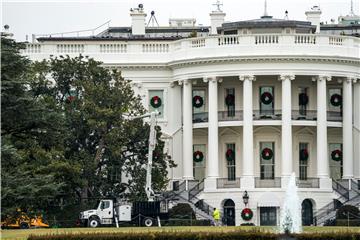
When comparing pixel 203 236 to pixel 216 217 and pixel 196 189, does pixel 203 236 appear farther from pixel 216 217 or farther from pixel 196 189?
pixel 196 189

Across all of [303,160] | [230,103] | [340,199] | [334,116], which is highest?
[230,103]

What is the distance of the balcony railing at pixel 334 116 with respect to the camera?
111062 millimetres

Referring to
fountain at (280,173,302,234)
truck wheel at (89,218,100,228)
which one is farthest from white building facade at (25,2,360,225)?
truck wheel at (89,218,100,228)

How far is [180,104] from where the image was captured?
4439 inches

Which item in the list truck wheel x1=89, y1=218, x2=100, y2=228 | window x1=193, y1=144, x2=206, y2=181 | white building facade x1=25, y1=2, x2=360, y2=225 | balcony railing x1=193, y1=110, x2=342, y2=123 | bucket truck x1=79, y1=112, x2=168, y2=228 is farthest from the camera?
window x1=193, y1=144, x2=206, y2=181

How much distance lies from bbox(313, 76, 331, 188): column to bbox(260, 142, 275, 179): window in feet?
10.8

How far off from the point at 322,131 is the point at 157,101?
11.7m

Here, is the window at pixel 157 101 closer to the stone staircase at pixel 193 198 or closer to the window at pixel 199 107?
the window at pixel 199 107

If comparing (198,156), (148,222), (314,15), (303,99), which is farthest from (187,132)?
(148,222)

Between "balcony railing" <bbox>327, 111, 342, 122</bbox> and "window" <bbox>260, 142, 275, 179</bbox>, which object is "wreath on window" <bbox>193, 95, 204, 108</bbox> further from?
"balcony railing" <bbox>327, 111, 342, 122</bbox>

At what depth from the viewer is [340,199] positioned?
10594 centimetres

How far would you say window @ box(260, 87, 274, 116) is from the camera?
110562 mm

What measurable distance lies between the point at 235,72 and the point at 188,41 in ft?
14.4

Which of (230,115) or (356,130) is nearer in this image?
(230,115)
